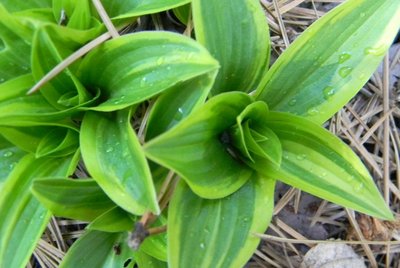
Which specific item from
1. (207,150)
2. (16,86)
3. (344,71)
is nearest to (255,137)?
(207,150)

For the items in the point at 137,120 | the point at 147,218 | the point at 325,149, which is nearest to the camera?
the point at 147,218

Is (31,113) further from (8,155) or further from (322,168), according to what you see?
(322,168)

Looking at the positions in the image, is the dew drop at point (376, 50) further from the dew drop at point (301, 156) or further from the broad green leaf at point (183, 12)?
the broad green leaf at point (183, 12)

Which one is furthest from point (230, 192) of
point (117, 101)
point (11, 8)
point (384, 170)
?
point (11, 8)

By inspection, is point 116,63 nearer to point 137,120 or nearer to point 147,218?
point 137,120

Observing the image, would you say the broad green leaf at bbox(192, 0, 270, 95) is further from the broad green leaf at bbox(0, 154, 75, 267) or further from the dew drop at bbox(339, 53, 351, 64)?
the broad green leaf at bbox(0, 154, 75, 267)

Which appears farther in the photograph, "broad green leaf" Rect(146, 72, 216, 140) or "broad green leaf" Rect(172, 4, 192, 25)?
"broad green leaf" Rect(172, 4, 192, 25)

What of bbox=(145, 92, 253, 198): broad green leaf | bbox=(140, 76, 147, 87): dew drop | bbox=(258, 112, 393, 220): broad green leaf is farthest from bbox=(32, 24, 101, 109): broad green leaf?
bbox=(258, 112, 393, 220): broad green leaf
